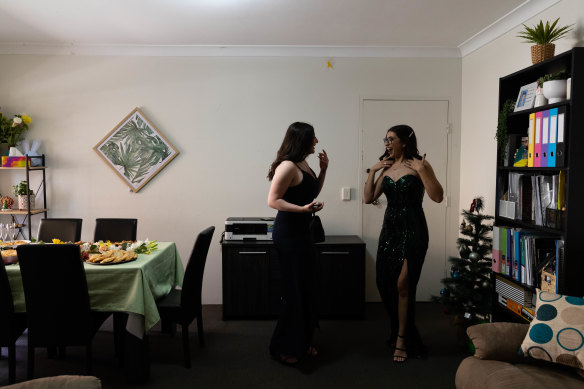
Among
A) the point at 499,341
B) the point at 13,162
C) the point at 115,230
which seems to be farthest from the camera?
the point at 13,162

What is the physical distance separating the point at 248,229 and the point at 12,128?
2.40 metres

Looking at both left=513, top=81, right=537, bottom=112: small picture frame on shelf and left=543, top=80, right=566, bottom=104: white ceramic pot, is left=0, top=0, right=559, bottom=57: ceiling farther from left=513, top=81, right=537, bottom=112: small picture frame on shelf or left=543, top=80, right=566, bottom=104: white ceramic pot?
left=543, top=80, right=566, bottom=104: white ceramic pot

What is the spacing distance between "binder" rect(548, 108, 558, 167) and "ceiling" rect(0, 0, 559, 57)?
967 millimetres

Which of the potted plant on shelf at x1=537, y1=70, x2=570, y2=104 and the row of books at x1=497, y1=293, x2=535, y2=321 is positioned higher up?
the potted plant on shelf at x1=537, y1=70, x2=570, y2=104

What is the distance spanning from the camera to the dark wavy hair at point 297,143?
2852 millimetres

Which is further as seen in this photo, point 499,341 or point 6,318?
point 6,318

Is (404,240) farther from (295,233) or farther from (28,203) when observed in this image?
(28,203)

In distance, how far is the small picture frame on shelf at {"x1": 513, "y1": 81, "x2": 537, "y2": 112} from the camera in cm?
276

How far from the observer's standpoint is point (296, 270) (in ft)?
9.55

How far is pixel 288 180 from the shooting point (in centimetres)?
283

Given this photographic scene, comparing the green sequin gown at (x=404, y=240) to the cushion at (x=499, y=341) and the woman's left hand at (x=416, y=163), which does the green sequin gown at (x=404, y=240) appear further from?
the cushion at (x=499, y=341)

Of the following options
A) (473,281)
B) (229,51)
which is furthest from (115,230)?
(473,281)

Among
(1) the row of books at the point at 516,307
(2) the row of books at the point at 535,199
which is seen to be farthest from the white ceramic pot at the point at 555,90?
(1) the row of books at the point at 516,307

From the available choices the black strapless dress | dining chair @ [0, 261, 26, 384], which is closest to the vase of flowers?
dining chair @ [0, 261, 26, 384]
